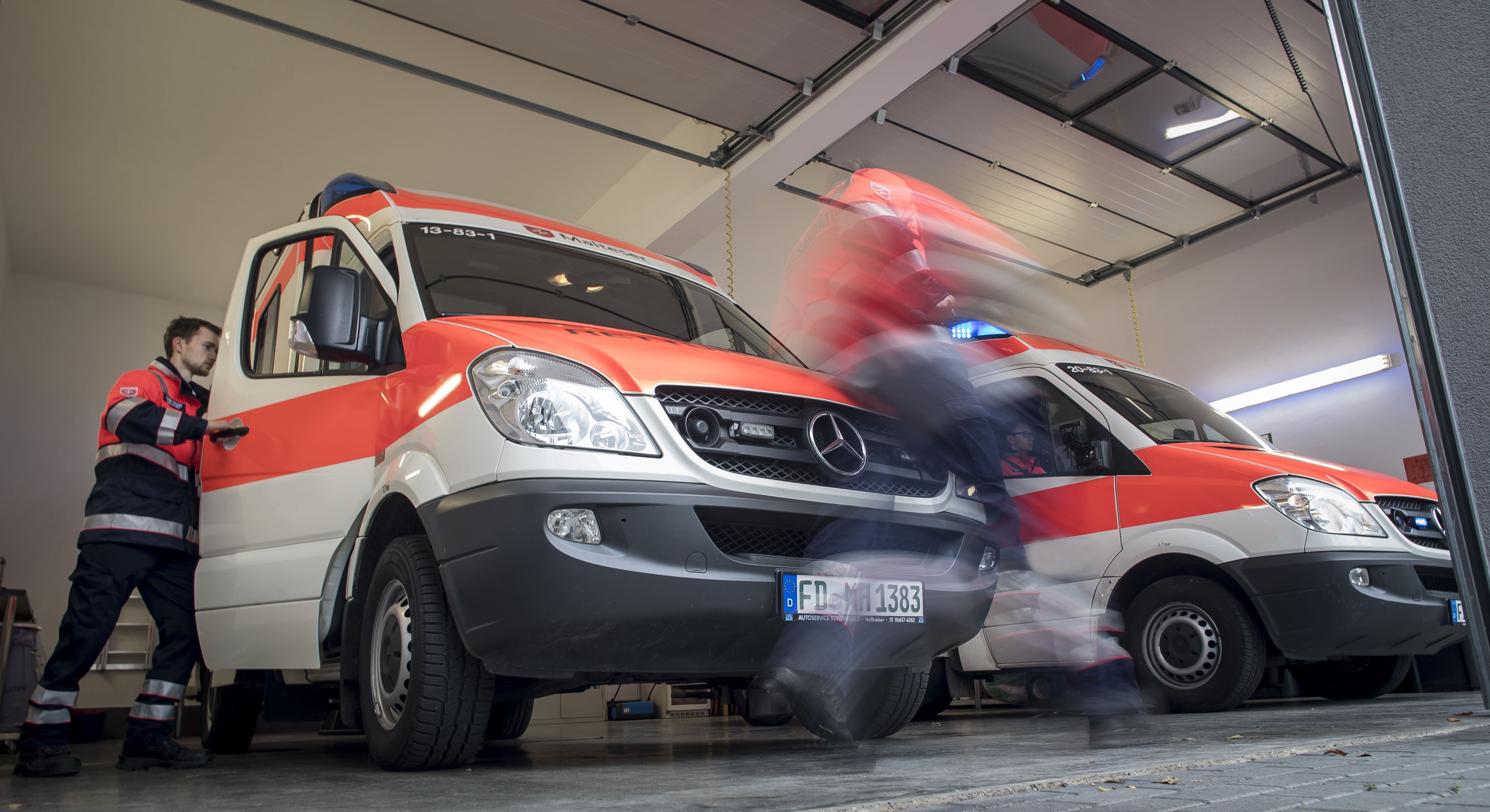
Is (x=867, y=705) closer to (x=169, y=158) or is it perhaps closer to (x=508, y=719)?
(x=508, y=719)

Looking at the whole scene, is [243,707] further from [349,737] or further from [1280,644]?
[1280,644]

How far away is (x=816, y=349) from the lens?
10.3 feet

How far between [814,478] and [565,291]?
4.59 ft

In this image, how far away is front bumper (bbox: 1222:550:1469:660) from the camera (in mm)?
4008

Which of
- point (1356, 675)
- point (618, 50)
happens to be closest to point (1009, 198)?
point (618, 50)

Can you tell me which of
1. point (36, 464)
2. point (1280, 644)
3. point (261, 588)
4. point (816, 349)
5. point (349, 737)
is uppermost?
point (36, 464)

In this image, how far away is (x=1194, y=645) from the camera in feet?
14.2

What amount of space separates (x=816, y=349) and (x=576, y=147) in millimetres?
6835

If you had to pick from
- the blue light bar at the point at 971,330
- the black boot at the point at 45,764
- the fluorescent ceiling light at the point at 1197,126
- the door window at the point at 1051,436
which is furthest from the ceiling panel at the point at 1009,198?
the black boot at the point at 45,764

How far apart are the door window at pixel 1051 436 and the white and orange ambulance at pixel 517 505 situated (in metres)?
1.75

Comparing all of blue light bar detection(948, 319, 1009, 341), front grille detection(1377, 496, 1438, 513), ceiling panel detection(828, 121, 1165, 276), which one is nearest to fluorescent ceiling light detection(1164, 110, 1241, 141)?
ceiling panel detection(828, 121, 1165, 276)

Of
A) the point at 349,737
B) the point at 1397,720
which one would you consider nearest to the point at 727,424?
the point at 1397,720

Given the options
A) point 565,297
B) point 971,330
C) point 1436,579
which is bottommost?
point 1436,579

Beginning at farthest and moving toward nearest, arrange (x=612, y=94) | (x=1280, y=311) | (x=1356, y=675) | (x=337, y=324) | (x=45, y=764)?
1. (x=1280, y=311)
2. (x=612, y=94)
3. (x=1356, y=675)
4. (x=45, y=764)
5. (x=337, y=324)
